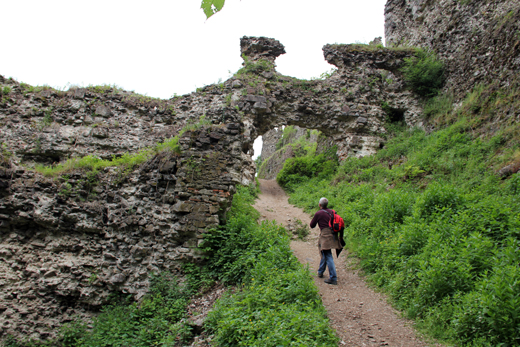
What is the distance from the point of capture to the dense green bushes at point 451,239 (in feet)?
11.4

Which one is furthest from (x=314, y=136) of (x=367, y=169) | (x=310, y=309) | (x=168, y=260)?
(x=310, y=309)

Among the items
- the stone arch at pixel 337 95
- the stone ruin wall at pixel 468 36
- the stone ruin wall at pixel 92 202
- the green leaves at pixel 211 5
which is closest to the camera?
the green leaves at pixel 211 5

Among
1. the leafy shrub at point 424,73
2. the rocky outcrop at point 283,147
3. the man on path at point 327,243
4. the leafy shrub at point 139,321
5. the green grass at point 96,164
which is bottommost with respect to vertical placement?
the leafy shrub at point 139,321

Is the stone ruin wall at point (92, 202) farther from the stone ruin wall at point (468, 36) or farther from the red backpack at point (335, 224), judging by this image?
the stone ruin wall at point (468, 36)

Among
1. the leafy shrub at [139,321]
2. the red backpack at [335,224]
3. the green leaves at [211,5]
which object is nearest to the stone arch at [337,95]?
the red backpack at [335,224]

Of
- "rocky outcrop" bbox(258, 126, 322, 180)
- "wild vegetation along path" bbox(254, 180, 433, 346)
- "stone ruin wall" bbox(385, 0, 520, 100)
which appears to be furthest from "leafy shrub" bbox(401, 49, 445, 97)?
"wild vegetation along path" bbox(254, 180, 433, 346)

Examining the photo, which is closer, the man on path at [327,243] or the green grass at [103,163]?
the man on path at [327,243]

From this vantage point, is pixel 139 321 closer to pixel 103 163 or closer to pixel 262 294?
pixel 262 294

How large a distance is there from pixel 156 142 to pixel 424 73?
12432mm

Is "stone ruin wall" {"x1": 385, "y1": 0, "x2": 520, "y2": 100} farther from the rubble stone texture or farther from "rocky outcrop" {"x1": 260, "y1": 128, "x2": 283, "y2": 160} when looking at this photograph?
"rocky outcrop" {"x1": 260, "y1": 128, "x2": 283, "y2": 160}

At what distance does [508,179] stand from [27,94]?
14111mm

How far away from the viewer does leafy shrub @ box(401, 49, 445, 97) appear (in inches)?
535

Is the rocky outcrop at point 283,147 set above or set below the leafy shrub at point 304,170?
above

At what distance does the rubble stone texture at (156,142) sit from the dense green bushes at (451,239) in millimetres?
3462
